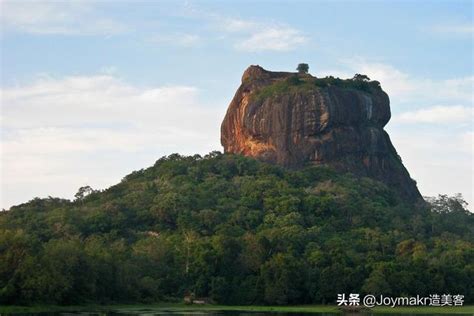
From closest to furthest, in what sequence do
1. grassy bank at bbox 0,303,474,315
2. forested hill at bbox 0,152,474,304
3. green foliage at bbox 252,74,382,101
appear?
1. grassy bank at bbox 0,303,474,315
2. forested hill at bbox 0,152,474,304
3. green foliage at bbox 252,74,382,101

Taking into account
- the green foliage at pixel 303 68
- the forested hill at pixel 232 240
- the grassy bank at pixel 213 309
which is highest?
the green foliage at pixel 303 68

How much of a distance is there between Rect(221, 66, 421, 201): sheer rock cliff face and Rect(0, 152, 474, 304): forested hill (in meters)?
4.28

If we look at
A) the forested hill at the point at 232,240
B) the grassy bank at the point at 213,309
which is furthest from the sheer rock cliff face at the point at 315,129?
the grassy bank at the point at 213,309

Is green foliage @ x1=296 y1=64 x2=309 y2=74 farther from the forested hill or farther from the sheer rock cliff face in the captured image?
the forested hill

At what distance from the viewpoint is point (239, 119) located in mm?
117562

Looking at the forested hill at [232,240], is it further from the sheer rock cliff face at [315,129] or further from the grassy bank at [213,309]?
the sheer rock cliff face at [315,129]

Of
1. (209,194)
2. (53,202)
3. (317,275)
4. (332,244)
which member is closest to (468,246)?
(332,244)

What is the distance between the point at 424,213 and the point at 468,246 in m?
23.3

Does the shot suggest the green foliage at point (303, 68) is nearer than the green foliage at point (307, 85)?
No

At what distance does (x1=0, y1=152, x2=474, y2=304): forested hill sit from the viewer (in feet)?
208

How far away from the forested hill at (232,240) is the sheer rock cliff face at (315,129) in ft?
14.0

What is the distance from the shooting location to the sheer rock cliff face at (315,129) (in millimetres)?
113688

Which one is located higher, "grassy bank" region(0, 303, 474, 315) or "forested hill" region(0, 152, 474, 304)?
"forested hill" region(0, 152, 474, 304)

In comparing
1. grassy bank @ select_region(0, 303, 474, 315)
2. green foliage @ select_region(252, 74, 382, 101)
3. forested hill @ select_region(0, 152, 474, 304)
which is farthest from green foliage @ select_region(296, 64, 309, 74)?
grassy bank @ select_region(0, 303, 474, 315)
